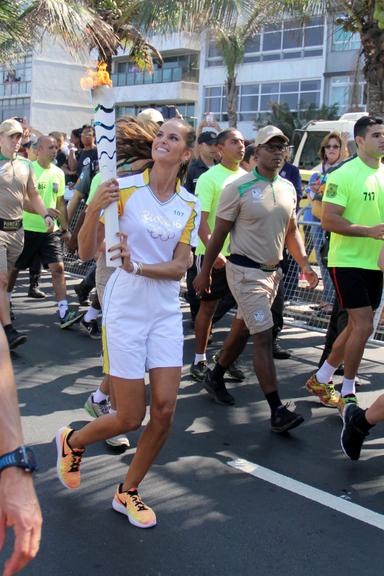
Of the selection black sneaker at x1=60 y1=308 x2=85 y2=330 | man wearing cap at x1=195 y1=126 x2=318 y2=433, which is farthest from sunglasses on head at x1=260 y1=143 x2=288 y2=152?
black sneaker at x1=60 y1=308 x2=85 y2=330

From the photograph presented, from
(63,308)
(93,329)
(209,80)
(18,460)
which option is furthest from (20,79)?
(18,460)

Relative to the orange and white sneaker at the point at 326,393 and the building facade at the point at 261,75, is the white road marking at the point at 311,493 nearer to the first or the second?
the orange and white sneaker at the point at 326,393

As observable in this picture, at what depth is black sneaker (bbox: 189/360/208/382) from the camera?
6512 millimetres

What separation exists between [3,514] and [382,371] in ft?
19.1

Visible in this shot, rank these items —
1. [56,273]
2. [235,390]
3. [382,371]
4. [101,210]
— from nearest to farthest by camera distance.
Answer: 1. [101,210]
2. [235,390]
3. [382,371]
4. [56,273]

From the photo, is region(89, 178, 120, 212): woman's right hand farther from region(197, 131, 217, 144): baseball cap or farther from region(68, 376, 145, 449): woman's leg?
region(197, 131, 217, 144): baseball cap

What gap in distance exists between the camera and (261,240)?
5.34 meters

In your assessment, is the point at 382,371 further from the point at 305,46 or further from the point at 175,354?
the point at 305,46

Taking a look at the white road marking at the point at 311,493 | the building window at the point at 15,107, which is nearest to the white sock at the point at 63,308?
the white road marking at the point at 311,493

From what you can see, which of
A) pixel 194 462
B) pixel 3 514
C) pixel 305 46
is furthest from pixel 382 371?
pixel 305 46

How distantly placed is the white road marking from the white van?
10.0 m

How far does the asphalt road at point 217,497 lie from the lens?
11.4 feet

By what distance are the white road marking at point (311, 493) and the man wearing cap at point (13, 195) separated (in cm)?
316

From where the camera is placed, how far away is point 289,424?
5129mm
